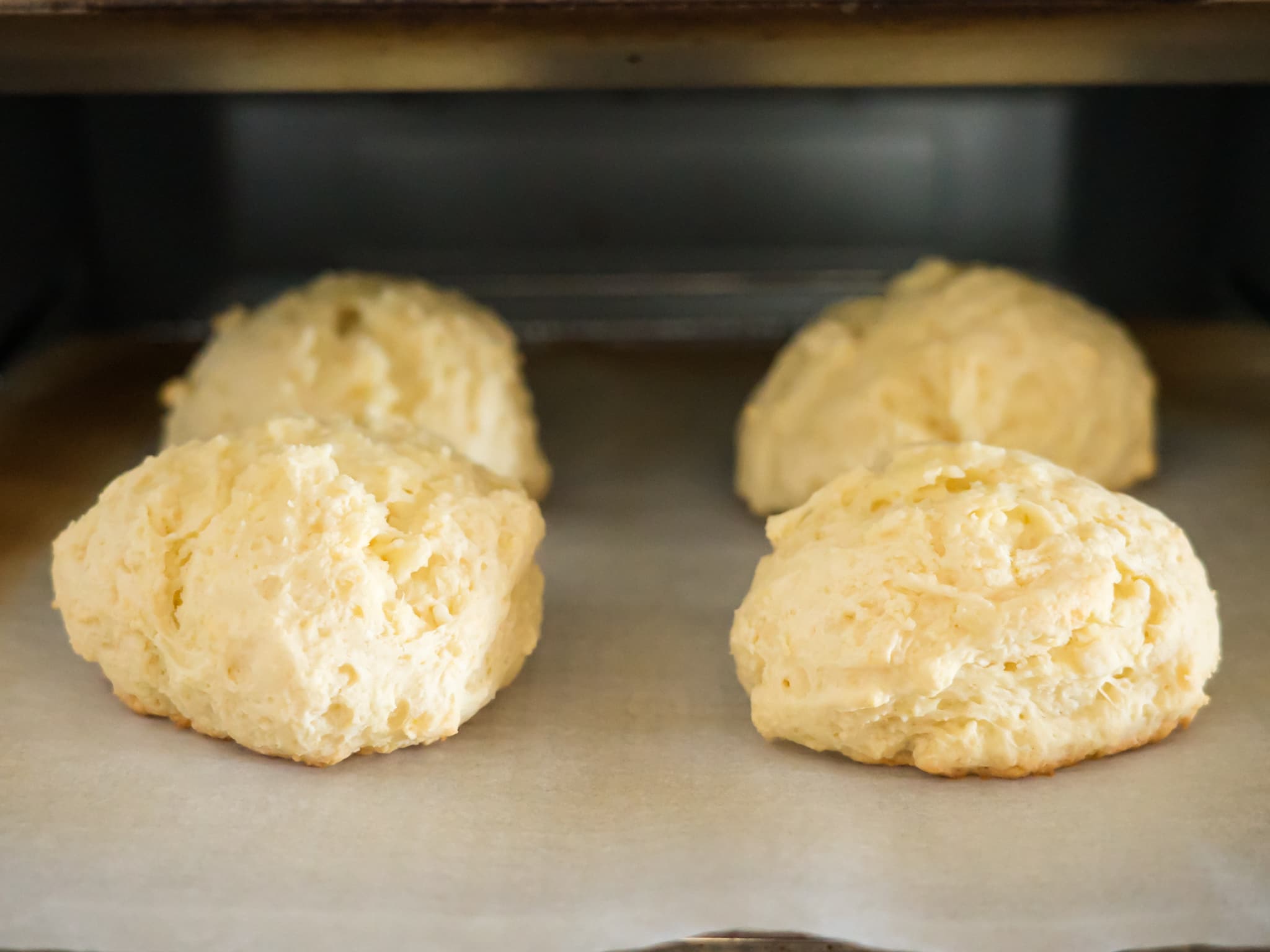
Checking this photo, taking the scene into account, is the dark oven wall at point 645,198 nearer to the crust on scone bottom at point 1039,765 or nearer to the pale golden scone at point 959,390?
the pale golden scone at point 959,390

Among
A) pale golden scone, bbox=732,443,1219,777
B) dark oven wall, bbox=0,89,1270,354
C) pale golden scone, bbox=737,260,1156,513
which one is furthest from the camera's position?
dark oven wall, bbox=0,89,1270,354

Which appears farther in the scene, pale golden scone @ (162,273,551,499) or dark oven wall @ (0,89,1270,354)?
dark oven wall @ (0,89,1270,354)

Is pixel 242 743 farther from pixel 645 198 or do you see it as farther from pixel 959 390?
pixel 645 198

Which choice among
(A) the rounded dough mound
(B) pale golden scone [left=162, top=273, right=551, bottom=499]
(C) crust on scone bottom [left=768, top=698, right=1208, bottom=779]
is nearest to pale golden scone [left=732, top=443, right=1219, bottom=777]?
(C) crust on scone bottom [left=768, top=698, right=1208, bottom=779]

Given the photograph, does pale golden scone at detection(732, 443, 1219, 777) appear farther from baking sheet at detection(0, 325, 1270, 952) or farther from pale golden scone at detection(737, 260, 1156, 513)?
pale golden scone at detection(737, 260, 1156, 513)

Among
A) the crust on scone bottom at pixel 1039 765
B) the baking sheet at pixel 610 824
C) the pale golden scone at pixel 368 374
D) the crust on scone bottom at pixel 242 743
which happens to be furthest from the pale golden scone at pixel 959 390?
the crust on scone bottom at pixel 242 743
